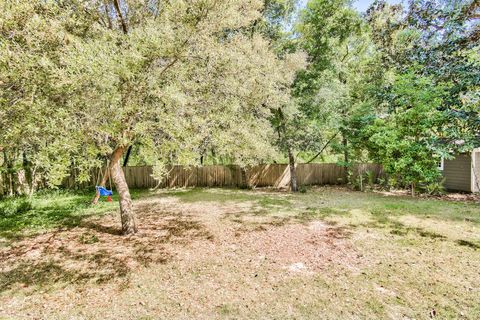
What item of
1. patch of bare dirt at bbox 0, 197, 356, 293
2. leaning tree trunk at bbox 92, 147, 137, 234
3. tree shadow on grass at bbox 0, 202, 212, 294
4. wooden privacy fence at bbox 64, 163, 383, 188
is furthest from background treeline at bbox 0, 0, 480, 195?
wooden privacy fence at bbox 64, 163, 383, 188

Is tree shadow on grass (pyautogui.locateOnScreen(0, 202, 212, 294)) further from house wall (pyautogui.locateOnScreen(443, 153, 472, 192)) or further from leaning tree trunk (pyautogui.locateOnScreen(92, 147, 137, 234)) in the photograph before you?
house wall (pyautogui.locateOnScreen(443, 153, 472, 192))

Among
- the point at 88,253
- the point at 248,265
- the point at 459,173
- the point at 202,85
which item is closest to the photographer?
the point at 248,265

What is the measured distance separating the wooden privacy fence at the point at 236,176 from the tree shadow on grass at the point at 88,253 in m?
7.50

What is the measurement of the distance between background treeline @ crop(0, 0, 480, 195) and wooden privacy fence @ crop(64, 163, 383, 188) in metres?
2.74

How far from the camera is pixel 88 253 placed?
5.34m

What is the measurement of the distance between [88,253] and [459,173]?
47.4 ft

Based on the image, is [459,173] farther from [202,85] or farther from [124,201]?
[124,201]

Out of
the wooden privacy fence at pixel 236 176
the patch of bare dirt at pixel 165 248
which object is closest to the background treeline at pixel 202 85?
the patch of bare dirt at pixel 165 248

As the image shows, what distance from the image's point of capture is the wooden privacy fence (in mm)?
14617

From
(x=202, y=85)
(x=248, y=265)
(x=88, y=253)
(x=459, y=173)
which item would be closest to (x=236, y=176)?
(x=202, y=85)

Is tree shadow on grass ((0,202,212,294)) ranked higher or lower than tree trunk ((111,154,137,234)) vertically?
lower

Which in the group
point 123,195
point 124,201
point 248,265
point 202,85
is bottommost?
point 248,265

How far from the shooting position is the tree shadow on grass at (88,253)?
4391mm

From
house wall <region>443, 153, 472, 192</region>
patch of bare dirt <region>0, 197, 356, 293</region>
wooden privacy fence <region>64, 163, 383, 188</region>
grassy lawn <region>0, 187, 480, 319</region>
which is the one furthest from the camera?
wooden privacy fence <region>64, 163, 383, 188</region>
